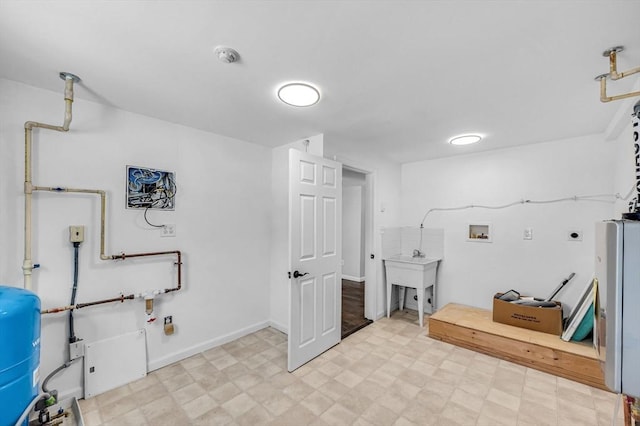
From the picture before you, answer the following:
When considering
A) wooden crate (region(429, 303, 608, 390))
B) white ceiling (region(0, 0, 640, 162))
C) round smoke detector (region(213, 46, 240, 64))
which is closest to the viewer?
white ceiling (region(0, 0, 640, 162))

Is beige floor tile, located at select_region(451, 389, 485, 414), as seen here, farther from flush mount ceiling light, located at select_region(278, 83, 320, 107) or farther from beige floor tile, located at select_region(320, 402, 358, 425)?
flush mount ceiling light, located at select_region(278, 83, 320, 107)

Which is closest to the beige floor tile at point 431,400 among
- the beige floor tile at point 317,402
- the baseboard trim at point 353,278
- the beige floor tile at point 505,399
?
the beige floor tile at point 505,399

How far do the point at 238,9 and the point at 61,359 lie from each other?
105 inches

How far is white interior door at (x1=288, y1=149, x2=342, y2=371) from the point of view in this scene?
2.47 metres

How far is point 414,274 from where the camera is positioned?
3467 mm

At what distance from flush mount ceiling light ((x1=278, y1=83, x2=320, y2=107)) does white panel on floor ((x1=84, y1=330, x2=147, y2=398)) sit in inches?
93.5

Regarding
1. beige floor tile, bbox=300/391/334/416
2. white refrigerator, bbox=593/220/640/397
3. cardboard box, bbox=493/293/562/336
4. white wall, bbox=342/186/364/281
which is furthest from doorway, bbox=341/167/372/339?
white refrigerator, bbox=593/220/640/397

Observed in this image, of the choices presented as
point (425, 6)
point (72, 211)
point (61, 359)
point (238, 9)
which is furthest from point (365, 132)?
point (61, 359)

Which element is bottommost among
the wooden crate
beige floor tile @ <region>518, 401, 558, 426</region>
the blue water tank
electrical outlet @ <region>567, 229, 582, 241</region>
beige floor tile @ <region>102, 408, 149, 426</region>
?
beige floor tile @ <region>102, 408, 149, 426</region>

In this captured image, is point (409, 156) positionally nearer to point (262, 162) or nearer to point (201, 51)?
point (262, 162)

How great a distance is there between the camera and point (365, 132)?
278 centimetres

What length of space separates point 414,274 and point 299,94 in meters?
2.70

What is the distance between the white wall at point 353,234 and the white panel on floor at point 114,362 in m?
4.34

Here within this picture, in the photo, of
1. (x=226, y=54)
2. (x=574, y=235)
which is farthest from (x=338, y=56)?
(x=574, y=235)
